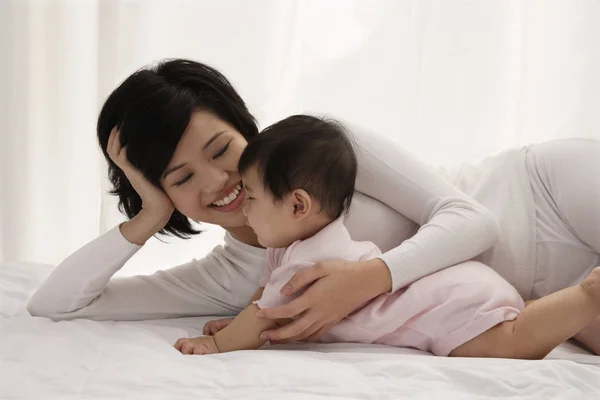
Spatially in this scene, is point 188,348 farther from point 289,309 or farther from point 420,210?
point 420,210

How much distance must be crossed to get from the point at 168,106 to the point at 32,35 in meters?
1.46

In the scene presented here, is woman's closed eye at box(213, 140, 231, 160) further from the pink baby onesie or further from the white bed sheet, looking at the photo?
the white bed sheet

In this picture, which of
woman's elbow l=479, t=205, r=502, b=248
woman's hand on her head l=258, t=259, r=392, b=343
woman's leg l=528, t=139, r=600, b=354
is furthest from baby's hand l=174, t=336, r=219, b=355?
woman's leg l=528, t=139, r=600, b=354

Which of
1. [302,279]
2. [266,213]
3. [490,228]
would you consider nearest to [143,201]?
[266,213]

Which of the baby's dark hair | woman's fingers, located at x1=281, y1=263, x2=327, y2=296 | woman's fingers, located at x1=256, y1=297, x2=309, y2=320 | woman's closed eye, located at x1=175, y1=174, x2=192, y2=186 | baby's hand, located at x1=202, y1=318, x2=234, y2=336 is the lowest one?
baby's hand, located at x1=202, y1=318, x2=234, y2=336

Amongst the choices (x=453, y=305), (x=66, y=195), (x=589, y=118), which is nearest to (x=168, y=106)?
(x=453, y=305)

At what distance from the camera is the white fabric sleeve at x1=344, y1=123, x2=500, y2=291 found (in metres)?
1.33

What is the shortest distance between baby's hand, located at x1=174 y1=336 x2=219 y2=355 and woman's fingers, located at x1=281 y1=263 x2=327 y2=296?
0.54 feet

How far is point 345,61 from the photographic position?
8.30ft

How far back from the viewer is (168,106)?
1.48 metres

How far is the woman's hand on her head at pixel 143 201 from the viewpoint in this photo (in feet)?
4.95

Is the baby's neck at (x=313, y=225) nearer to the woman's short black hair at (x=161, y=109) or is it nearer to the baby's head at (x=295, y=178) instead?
the baby's head at (x=295, y=178)

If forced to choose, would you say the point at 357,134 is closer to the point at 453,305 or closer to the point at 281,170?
the point at 281,170

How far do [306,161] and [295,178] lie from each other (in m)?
0.04
